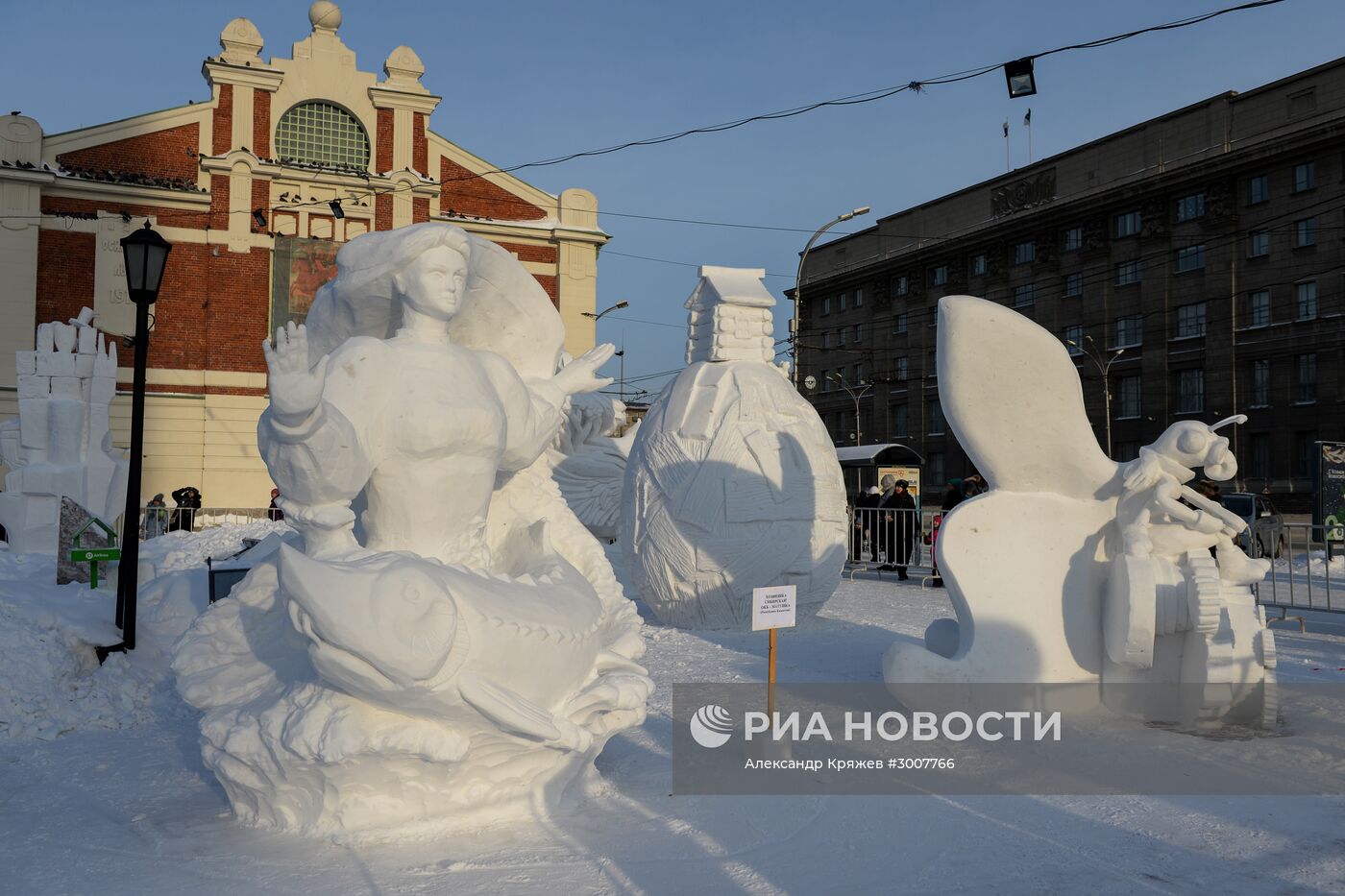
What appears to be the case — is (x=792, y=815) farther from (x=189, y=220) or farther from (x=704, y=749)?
(x=189, y=220)

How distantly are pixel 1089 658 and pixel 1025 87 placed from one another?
4992mm

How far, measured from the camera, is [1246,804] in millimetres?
4660

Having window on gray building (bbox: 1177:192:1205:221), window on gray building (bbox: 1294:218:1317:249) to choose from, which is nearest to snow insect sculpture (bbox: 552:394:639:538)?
window on gray building (bbox: 1294:218:1317:249)

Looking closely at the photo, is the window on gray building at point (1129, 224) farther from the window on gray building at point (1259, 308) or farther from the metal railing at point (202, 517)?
the metal railing at point (202, 517)

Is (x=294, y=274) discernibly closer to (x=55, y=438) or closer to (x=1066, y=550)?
(x=55, y=438)

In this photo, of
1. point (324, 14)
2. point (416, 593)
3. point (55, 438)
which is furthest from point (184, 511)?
point (416, 593)

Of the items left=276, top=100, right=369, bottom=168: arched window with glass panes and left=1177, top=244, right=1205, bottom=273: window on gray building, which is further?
left=1177, top=244, right=1205, bottom=273: window on gray building

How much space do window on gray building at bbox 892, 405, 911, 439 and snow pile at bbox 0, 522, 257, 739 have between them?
110 feet

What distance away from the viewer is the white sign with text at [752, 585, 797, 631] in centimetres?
535

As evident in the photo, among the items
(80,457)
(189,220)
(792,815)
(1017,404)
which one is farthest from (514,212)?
(792,815)

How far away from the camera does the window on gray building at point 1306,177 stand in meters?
27.7

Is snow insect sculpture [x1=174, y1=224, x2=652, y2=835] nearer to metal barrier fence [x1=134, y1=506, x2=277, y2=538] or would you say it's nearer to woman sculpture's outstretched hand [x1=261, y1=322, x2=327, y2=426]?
woman sculpture's outstretched hand [x1=261, y1=322, x2=327, y2=426]

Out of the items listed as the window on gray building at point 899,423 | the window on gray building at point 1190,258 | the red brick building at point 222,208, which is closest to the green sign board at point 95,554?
the red brick building at point 222,208

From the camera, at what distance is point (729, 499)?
30.5ft
